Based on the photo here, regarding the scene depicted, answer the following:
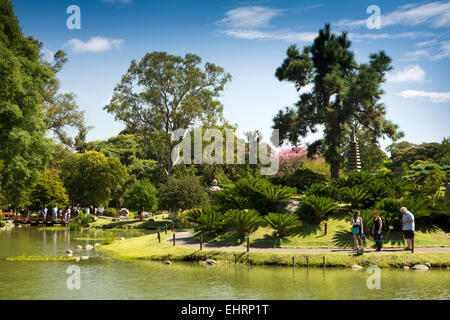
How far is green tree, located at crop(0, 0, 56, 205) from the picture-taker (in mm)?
24094

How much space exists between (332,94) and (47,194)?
31.1 meters

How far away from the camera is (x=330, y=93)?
35656 millimetres

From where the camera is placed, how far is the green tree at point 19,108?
24094 mm

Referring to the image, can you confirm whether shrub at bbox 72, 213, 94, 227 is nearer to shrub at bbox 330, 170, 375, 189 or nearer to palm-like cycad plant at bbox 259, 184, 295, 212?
palm-like cycad plant at bbox 259, 184, 295, 212

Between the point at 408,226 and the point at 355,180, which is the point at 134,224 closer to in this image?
the point at 355,180

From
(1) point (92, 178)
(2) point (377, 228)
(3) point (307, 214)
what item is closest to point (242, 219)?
(3) point (307, 214)

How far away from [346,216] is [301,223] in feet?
10.2

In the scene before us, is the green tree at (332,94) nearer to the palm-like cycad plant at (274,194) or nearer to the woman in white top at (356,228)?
the palm-like cycad plant at (274,194)

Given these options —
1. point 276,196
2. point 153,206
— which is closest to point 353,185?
point 276,196

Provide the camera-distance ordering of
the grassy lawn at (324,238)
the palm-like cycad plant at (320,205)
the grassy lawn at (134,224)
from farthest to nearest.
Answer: the grassy lawn at (134,224)
the palm-like cycad plant at (320,205)
the grassy lawn at (324,238)

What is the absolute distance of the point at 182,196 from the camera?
3962 centimetres

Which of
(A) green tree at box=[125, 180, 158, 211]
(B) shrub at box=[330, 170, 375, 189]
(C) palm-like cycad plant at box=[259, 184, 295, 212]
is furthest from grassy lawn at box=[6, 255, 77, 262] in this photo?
(A) green tree at box=[125, 180, 158, 211]

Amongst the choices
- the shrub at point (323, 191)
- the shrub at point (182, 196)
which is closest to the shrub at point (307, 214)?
the shrub at point (323, 191)

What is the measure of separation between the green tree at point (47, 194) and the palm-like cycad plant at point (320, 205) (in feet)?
110
